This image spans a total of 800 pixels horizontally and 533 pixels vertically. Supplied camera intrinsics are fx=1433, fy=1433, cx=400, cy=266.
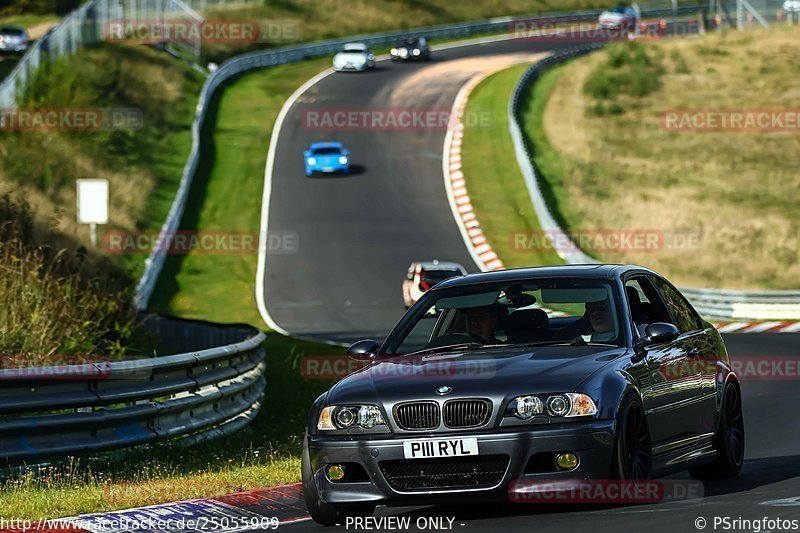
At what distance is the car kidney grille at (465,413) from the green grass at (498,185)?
3184 cm

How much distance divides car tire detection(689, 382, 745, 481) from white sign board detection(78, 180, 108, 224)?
23688mm

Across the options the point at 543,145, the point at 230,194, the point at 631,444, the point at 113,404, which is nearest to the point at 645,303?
the point at 631,444

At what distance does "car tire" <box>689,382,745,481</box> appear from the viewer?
31.7ft

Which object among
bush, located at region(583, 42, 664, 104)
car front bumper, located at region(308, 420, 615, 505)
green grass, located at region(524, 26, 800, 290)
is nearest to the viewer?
car front bumper, located at region(308, 420, 615, 505)

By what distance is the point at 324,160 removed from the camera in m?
51.4

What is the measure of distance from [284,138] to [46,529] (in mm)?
49879

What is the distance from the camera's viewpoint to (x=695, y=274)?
42000 millimetres

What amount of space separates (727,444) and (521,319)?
186 centimetres

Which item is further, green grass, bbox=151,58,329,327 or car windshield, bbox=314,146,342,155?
car windshield, bbox=314,146,342,155

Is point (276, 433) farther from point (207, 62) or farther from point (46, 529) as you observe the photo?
point (207, 62)

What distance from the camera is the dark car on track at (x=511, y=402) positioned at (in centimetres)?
768
